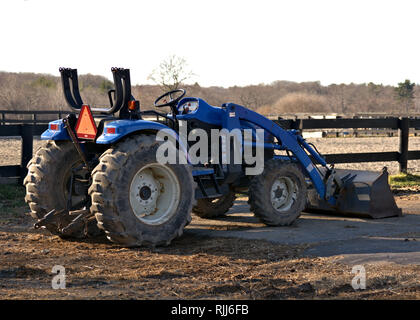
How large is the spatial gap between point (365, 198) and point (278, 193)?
1440 millimetres

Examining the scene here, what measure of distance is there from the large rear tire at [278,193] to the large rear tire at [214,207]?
875 millimetres

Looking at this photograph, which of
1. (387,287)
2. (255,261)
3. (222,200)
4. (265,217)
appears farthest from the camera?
(222,200)

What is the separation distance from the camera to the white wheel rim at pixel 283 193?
8.49 metres

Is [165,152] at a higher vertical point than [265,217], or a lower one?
higher

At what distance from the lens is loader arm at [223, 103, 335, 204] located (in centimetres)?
828

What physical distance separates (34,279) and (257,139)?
159 inches

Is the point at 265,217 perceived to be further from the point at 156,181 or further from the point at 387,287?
the point at 387,287

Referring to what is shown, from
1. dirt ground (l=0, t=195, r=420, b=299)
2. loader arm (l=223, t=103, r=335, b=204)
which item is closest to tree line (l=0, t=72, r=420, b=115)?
loader arm (l=223, t=103, r=335, b=204)

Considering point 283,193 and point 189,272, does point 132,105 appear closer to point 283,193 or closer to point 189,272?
point 189,272

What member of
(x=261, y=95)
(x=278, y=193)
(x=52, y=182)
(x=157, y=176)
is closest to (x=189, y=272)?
(x=157, y=176)

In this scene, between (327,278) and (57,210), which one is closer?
(327,278)

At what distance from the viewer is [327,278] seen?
5.44 meters

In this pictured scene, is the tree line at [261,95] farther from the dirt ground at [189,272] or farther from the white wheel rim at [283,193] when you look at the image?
the dirt ground at [189,272]


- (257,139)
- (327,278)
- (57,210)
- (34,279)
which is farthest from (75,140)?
(327,278)
